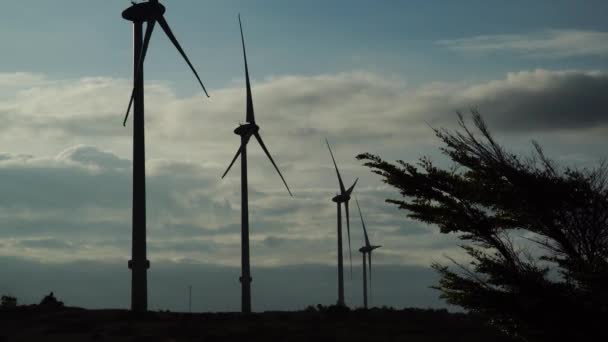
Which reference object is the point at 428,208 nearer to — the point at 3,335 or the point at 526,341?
the point at 526,341

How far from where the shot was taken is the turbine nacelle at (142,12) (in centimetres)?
5847

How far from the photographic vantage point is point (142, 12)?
58.5 metres

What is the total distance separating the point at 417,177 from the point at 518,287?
5034mm

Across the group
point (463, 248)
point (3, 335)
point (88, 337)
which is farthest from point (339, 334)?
point (463, 248)

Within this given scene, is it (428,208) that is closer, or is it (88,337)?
(428,208)

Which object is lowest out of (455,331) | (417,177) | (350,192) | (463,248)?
(455,331)

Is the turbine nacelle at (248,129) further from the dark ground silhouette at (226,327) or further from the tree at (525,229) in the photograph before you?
the tree at (525,229)

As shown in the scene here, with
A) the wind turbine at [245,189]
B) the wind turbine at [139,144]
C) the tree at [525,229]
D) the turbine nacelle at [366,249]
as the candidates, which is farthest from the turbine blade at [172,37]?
the turbine nacelle at [366,249]

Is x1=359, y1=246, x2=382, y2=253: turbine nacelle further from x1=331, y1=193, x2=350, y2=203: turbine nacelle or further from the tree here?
the tree

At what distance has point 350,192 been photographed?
314 feet

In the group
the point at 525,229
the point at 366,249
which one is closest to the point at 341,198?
the point at 366,249

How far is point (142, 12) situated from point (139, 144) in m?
11.0

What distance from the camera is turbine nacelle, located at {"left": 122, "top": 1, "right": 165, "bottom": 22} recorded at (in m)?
58.5

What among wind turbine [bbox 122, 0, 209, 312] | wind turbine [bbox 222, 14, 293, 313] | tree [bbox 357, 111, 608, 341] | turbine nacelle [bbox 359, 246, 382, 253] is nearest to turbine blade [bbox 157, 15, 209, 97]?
wind turbine [bbox 122, 0, 209, 312]
